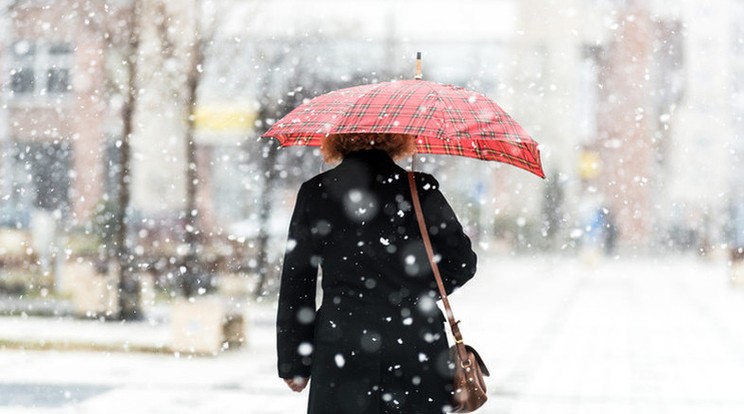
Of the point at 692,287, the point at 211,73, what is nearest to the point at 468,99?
the point at 211,73

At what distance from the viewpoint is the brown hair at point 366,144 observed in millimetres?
3641

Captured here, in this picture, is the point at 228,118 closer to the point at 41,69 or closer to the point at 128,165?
the point at 128,165

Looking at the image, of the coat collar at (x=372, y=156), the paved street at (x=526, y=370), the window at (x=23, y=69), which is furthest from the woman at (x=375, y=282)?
the window at (x=23, y=69)

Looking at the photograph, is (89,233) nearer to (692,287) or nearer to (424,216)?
(692,287)

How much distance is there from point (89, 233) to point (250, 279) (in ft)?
13.8

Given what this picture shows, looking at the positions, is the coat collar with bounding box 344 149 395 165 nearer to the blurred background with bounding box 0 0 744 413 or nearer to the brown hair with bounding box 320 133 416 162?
the brown hair with bounding box 320 133 416 162

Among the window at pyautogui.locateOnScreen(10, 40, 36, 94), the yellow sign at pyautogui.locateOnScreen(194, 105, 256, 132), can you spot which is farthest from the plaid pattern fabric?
the window at pyautogui.locateOnScreen(10, 40, 36, 94)

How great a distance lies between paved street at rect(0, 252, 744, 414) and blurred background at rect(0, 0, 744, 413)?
46 mm

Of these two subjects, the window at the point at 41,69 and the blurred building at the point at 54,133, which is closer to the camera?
the window at the point at 41,69

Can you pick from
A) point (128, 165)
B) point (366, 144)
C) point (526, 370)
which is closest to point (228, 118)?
point (128, 165)

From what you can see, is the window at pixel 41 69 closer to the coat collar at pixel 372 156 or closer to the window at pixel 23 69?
the window at pixel 23 69

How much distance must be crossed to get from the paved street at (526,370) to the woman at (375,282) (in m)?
4.62

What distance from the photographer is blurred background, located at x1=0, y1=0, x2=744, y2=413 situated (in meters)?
9.69

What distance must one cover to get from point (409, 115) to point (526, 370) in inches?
279
